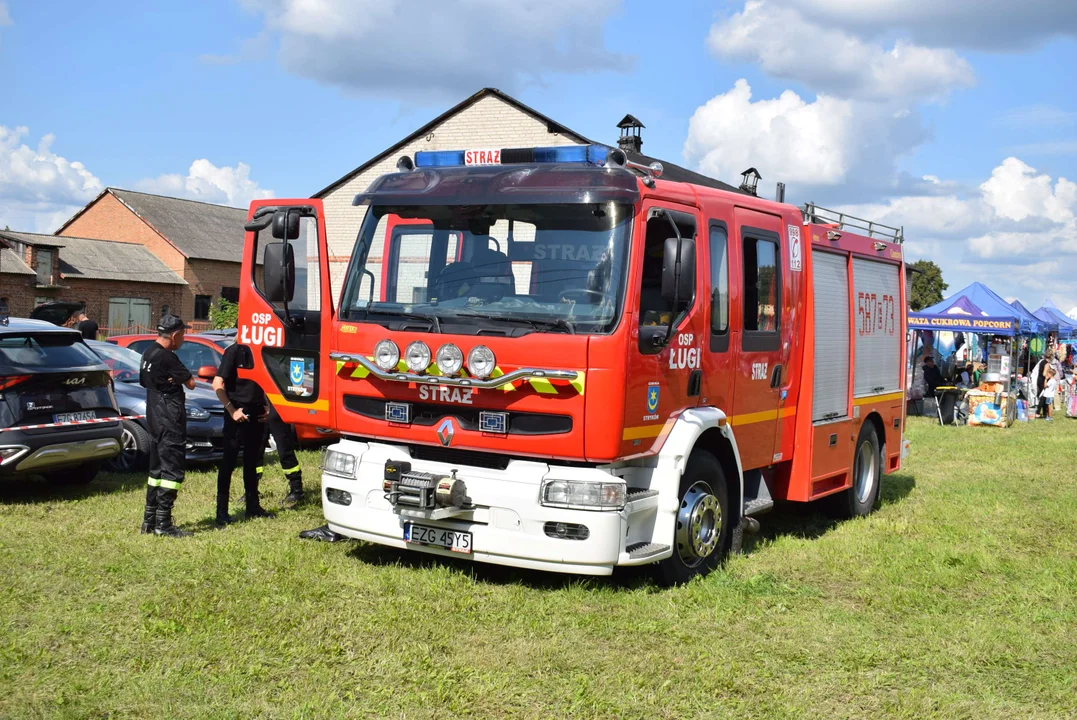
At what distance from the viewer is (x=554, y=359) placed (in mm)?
6219

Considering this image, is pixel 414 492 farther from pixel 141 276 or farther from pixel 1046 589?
pixel 141 276

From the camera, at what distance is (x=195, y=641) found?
5574 millimetres

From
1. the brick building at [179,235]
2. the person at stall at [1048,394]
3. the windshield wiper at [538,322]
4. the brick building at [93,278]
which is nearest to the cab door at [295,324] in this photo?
the windshield wiper at [538,322]

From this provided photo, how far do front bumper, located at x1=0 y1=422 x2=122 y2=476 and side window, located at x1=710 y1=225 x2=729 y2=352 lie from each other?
237 inches

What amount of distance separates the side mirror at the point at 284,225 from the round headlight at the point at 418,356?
1487 millimetres

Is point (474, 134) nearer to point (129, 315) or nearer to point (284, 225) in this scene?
point (129, 315)

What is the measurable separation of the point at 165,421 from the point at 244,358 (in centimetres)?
89

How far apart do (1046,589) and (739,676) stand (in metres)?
3.32

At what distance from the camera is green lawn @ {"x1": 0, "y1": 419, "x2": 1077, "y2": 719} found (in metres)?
4.97

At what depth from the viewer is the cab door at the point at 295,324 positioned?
8523 millimetres

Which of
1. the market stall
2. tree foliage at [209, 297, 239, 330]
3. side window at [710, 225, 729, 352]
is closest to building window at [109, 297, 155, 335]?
tree foliage at [209, 297, 239, 330]

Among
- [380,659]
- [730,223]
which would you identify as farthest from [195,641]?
[730,223]

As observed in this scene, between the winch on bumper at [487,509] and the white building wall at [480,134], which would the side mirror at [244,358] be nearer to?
the winch on bumper at [487,509]

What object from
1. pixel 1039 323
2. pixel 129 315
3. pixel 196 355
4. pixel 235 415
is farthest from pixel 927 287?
pixel 235 415
